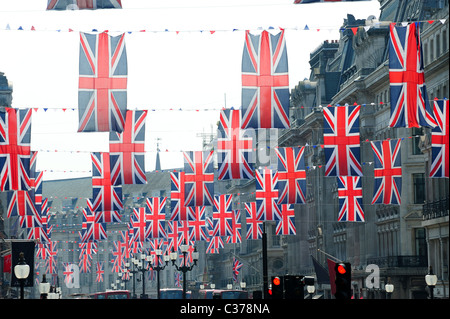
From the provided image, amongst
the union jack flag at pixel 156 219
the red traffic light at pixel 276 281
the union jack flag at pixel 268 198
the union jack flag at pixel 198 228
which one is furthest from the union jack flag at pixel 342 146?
the union jack flag at pixel 198 228

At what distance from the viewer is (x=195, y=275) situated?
186 meters

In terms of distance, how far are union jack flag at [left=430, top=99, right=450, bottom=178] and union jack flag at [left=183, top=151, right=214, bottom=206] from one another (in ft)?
61.4

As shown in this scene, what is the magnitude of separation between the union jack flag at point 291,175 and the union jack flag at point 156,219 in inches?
837

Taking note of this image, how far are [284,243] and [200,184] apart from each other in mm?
60363

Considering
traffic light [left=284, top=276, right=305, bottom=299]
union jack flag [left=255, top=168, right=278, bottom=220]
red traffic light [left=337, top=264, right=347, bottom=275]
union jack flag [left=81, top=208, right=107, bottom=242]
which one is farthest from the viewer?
union jack flag [left=81, top=208, right=107, bottom=242]

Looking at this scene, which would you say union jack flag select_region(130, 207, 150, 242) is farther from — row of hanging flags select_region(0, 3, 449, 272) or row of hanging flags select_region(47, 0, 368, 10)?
row of hanging flags select_region(47, 0, 368, 10)

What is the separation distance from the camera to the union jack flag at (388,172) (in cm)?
5462

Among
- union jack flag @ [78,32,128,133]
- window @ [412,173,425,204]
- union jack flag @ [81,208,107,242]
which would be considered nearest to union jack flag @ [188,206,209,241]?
union jack flag @ [81,208,107,242]

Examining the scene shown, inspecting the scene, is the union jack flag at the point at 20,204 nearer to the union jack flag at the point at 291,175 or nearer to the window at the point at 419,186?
the union jack flag at the point at 291,175

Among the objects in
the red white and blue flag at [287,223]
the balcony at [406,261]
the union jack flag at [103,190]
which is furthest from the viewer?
the balcony at [406,261]

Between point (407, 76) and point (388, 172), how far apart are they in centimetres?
1718

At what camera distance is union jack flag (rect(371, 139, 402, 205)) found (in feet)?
179

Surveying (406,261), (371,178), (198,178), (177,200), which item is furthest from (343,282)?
(371,178)
